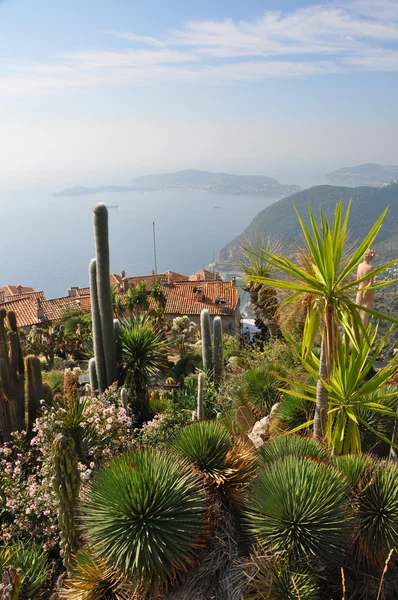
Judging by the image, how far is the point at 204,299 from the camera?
34.9m

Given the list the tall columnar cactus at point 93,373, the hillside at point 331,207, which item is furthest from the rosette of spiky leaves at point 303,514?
the hillside at point 331,207

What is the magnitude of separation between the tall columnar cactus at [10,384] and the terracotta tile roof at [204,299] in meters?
25.0

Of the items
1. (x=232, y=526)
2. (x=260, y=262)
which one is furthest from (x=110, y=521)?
(x=260, y=262)

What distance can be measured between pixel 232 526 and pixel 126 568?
112cm

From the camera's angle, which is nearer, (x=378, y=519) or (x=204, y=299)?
(x=378, y=519)

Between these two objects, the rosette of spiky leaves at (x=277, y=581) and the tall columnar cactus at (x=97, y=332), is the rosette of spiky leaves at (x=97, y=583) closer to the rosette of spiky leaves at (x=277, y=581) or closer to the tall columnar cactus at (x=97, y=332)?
the rosette of spiky leaves at (x=277, y=581)

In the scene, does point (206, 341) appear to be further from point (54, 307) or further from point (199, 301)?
point (199, 301)

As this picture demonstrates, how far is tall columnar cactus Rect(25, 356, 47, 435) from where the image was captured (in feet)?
26.5

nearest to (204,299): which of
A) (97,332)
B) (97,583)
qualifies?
(97,332)

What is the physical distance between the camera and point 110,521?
153 inches

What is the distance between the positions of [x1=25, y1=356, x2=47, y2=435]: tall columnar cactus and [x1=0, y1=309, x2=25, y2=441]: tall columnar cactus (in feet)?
0.74

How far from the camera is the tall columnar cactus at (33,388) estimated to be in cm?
807

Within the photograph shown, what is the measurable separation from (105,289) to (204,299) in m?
25.7

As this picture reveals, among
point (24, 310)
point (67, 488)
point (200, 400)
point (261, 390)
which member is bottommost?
point (24, 310)
